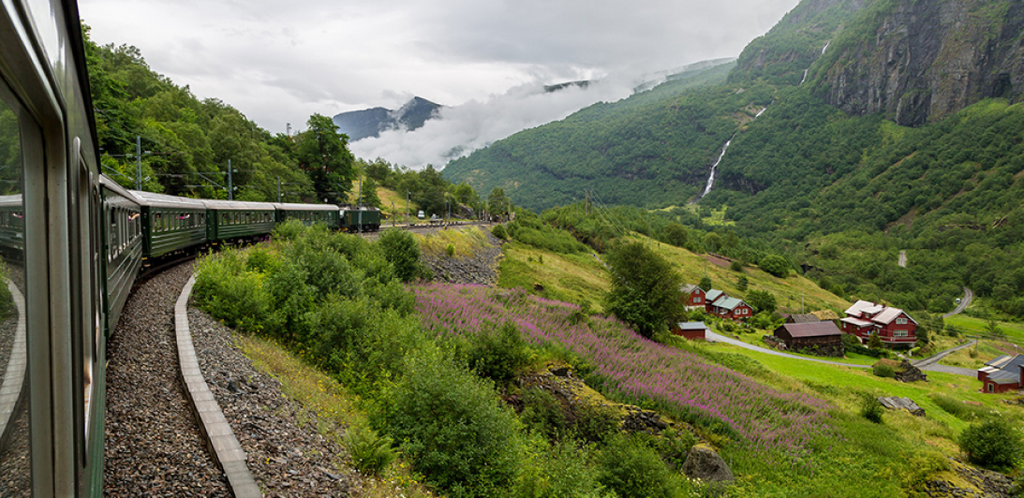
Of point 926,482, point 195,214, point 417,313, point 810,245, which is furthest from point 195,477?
point 810,245

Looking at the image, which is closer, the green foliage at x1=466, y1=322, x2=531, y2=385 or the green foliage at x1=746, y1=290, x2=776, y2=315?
the green foliage at x1=466, y1=322, x2=531, y2=385

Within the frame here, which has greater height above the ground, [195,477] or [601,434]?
[195,477]

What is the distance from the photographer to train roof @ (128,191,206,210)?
14430 mm

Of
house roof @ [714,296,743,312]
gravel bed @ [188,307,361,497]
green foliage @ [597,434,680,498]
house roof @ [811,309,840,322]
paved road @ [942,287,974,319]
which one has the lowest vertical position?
paved road @ [942,287,974,319]

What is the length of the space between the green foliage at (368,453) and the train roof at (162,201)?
1109 cm

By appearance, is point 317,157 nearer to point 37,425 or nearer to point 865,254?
point 37,425

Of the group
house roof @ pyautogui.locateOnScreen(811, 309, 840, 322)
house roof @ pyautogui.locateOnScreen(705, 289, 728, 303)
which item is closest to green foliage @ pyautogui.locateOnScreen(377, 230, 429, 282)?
house roof @ pyautogui.locateOnScreen(705, 289, 728, 303)

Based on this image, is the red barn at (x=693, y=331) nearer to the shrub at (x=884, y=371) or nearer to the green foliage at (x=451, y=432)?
the shrub at (x=884, y=371)

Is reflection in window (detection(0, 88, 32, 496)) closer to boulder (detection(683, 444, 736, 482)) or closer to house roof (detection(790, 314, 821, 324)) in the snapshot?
boulder (detection(683, 444, 736, 482))

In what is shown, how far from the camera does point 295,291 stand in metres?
14.0

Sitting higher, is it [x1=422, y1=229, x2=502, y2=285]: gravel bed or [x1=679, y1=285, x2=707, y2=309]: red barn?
[x1=422, y1=229, x2=502, y2=285]: gravel bed

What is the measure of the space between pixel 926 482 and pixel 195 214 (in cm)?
3185

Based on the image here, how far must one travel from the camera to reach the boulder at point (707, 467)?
622 inches

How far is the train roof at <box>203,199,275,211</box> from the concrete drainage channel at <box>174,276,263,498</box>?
1542cm
